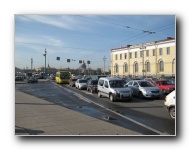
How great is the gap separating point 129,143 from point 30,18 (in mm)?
4476

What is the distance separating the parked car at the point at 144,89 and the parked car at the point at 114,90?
990mm

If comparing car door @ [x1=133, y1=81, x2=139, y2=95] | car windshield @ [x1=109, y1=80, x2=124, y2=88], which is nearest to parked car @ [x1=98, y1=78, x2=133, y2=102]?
car windshield @ [x1=109, y1=80, x2=124, y2=88]

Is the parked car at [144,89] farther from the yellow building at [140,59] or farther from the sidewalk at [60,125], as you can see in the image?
the sidewalk at [60,125]

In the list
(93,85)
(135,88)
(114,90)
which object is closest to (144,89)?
(135,88)

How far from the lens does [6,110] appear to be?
7.48m

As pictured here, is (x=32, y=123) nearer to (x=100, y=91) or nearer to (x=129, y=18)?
(x=129, y=18)

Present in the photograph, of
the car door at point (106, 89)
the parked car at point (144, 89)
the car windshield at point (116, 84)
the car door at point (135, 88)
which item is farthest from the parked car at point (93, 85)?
the car windshield at point (116, 84)

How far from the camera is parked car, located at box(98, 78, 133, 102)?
15.0 meters

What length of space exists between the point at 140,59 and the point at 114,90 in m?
4.73

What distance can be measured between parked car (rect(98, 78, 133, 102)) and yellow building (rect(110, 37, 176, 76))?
2.91 meters

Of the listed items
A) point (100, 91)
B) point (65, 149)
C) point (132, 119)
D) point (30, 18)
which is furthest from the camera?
point (100, 91)

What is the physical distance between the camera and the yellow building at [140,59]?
10.4 metres

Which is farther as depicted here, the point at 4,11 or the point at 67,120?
the point at 67,120
